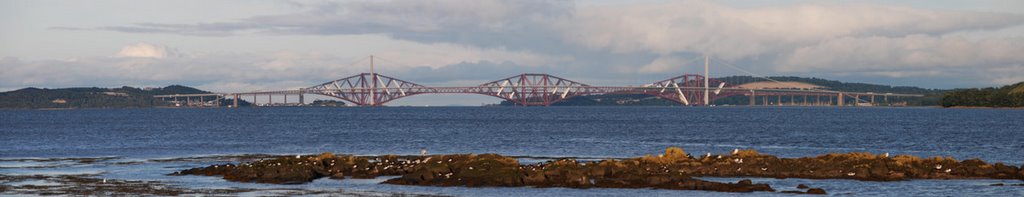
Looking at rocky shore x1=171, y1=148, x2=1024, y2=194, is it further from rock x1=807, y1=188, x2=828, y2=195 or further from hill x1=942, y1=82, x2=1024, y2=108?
hill x1=942, y1=82, x2=1024, y2=108

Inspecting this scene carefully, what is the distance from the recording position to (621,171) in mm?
25141

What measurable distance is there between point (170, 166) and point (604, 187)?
519 inches

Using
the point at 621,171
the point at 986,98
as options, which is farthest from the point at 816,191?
the point at 986,98

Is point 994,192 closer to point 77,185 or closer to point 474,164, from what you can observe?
point 474,164

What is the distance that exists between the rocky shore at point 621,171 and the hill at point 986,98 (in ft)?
390

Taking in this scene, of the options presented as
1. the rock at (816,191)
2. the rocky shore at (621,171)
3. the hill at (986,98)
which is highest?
the hill at (986,98)

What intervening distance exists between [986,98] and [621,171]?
127392 millimetres

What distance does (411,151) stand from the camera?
41.3 meters

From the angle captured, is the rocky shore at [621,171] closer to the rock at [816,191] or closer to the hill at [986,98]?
the rock at [816,191]

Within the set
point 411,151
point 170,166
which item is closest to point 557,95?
point 411,151

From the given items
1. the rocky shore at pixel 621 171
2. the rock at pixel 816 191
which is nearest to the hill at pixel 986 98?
the rocky shore at pixel 621 171

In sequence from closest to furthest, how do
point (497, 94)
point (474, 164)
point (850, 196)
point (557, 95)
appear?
point (850, 196)
point (474, 164)
point (497, 94)
point (557, 95)

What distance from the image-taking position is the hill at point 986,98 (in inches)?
5413

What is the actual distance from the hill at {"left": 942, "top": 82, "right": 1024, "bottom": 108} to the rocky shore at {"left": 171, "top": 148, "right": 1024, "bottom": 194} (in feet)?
390
